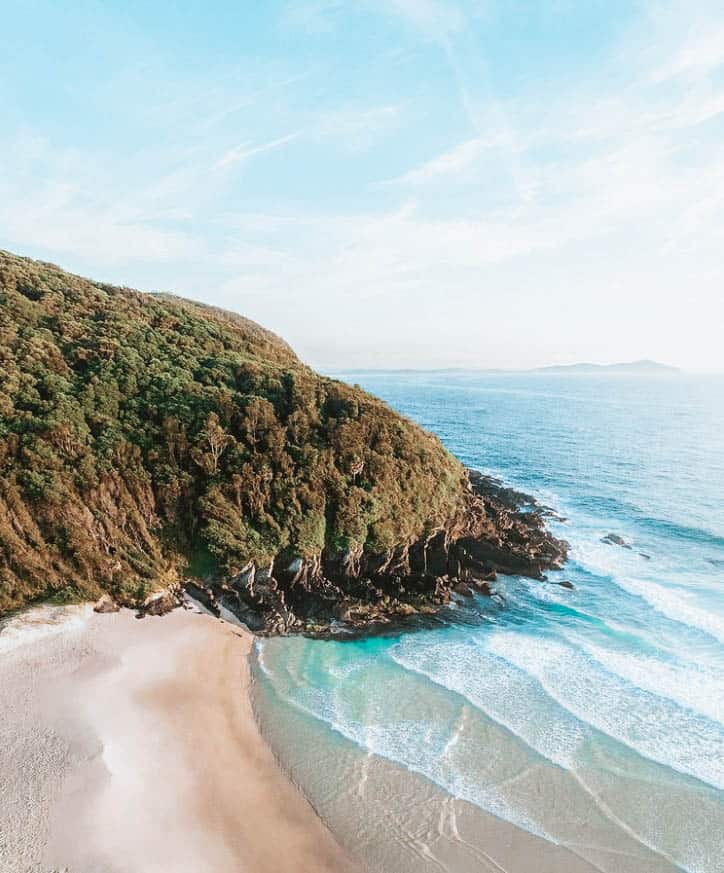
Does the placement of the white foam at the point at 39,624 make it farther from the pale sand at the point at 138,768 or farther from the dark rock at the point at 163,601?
the dark rock at the point at 163,601

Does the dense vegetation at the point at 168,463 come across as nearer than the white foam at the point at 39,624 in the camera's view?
No

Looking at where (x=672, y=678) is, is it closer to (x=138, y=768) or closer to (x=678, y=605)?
(x=678, y=605)

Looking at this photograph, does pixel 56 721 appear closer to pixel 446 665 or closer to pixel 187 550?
pixel 187 550

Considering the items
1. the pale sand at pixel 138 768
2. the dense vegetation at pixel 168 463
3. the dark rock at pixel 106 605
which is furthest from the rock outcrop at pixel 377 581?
the pale sand at pixel 138 768

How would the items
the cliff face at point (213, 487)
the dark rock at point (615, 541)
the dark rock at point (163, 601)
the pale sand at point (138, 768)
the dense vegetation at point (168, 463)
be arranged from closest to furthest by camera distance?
the pale sand at point (138, 768) < the dark rock at point (163, 601) < the dense vegetation at point (168, 463) < the cliff face at point (213, 487) < the dark rock at point (615, 541)

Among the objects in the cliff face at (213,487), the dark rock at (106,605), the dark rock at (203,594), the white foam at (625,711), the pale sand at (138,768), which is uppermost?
the cliff face at (213,487)

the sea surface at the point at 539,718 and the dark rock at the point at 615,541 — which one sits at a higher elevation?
the dark rock at the point at 615,541

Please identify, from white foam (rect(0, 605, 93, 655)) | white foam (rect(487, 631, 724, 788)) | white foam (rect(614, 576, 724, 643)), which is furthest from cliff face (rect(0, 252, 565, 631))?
white foam (rect(487, 631, 724, 788))
